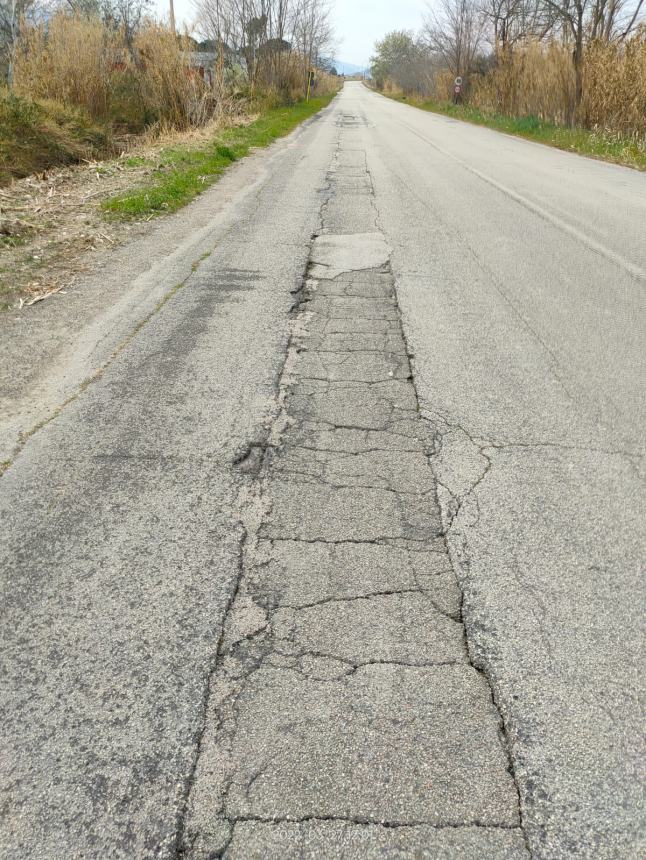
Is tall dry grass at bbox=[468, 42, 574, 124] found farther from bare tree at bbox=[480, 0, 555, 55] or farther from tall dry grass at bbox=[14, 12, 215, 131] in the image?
Result: tall dry grass at bbox=[14, 12, 215, 131]

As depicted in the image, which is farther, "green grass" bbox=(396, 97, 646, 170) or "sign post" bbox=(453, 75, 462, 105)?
"sign post" bbox=(453, 75, 462, 105)

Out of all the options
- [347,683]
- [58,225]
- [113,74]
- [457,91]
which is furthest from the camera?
[457,91]

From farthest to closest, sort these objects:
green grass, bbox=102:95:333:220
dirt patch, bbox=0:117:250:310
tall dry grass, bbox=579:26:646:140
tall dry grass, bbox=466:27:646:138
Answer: tall dry grass, bbox=466:27:646:138
tall dry grass, bbox=579:26:646:140
green grass, bbox=102:95:333:220
dirt patch, bbox=0:117:250:310

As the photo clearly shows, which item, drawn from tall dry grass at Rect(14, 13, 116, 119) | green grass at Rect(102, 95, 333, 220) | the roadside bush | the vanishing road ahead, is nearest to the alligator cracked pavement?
the vanishing road ahead

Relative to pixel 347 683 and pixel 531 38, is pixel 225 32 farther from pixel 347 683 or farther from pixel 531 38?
pixel 347 683

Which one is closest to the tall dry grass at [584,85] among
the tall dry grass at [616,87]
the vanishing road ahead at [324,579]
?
the tall dry grass at [616,87]

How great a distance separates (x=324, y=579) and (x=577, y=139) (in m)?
19.0

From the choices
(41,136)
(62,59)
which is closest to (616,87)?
(62,59)

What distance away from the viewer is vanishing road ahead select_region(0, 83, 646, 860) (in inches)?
61.5

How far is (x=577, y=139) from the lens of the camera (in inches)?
702

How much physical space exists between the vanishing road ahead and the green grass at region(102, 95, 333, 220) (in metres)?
3.65

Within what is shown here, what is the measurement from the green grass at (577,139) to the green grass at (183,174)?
26.4 ft

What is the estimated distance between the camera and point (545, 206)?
8.96m

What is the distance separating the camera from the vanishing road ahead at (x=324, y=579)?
1.56 m
